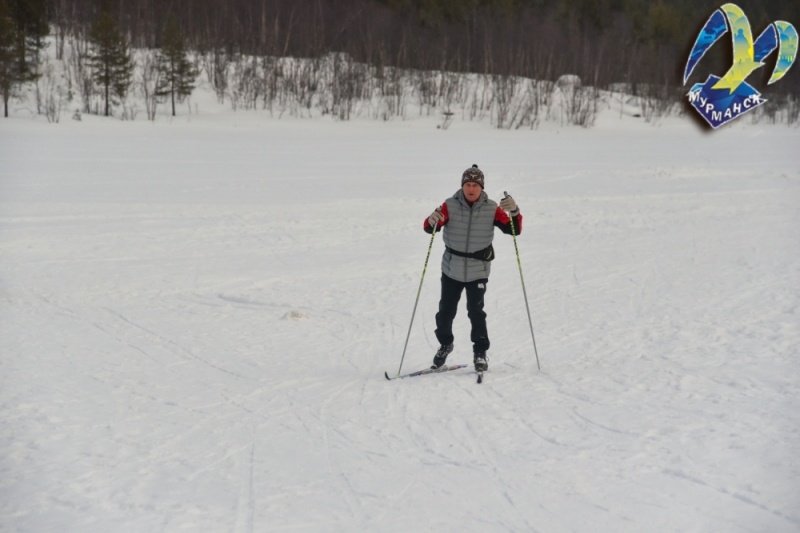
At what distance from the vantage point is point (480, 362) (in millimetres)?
6309

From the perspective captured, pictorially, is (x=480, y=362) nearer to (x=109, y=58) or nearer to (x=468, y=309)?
(x=468, y=309)

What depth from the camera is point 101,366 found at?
6410 mm

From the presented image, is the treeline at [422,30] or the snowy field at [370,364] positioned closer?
the snowy field at [370,364]

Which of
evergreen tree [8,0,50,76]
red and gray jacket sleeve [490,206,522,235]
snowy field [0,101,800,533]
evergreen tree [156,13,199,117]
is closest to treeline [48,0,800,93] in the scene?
evergreen tree [8,0,50,76]

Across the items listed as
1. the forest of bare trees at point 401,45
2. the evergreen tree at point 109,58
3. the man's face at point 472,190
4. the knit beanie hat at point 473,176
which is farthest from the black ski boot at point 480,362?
the evergreen tree at point 109,58

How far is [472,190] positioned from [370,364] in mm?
2044

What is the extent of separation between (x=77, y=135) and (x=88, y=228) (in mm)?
13978

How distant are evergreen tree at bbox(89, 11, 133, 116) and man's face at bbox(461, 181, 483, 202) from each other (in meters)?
30.3

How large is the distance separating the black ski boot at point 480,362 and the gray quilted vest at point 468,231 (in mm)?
718

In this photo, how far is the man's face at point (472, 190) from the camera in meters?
5.89

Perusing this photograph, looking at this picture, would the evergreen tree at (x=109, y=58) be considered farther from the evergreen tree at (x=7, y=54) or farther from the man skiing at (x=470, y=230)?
the man skiing at (x=470, y=230)

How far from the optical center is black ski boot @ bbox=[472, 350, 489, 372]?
628cm

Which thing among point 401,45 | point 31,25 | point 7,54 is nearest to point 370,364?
point 7,54

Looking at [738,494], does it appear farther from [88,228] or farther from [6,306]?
[88,228]
